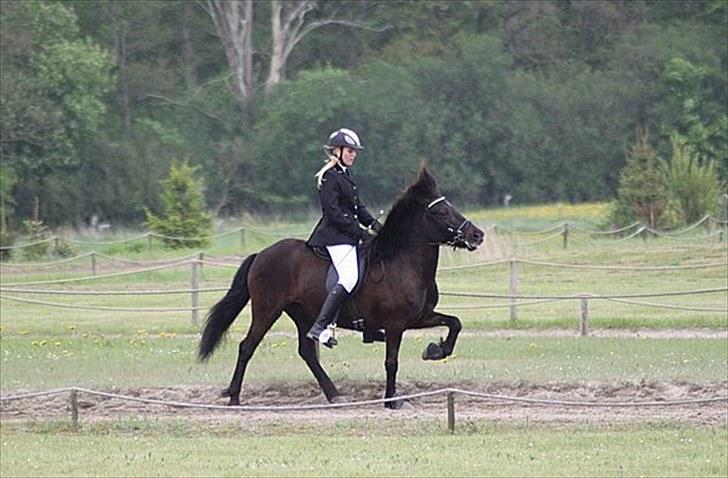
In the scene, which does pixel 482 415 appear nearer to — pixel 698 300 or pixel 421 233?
pixel 421 233

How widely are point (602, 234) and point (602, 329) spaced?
57.4 ft

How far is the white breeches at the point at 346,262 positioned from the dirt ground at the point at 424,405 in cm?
142

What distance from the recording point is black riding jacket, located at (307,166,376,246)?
54.1 feet

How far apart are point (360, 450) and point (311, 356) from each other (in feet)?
10.6

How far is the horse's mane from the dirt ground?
1.69 m

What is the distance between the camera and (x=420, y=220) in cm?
1667

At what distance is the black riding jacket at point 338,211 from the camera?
1648 centimetres

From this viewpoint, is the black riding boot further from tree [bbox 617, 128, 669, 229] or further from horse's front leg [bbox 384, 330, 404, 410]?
tree [bbox 617, 128, 669, 229]

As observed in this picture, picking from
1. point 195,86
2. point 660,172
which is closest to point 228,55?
→ point 195,86

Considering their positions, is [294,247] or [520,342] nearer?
[294,247]

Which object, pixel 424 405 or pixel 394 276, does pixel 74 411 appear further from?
pixel 424 405

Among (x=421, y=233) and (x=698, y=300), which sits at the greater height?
(x=421, y=233)

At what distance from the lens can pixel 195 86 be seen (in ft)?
226

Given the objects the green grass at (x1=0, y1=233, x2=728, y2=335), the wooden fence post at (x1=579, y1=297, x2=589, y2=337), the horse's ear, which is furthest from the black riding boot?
the green grass at (x1=0, y1=233, x2=728, y2=335)
